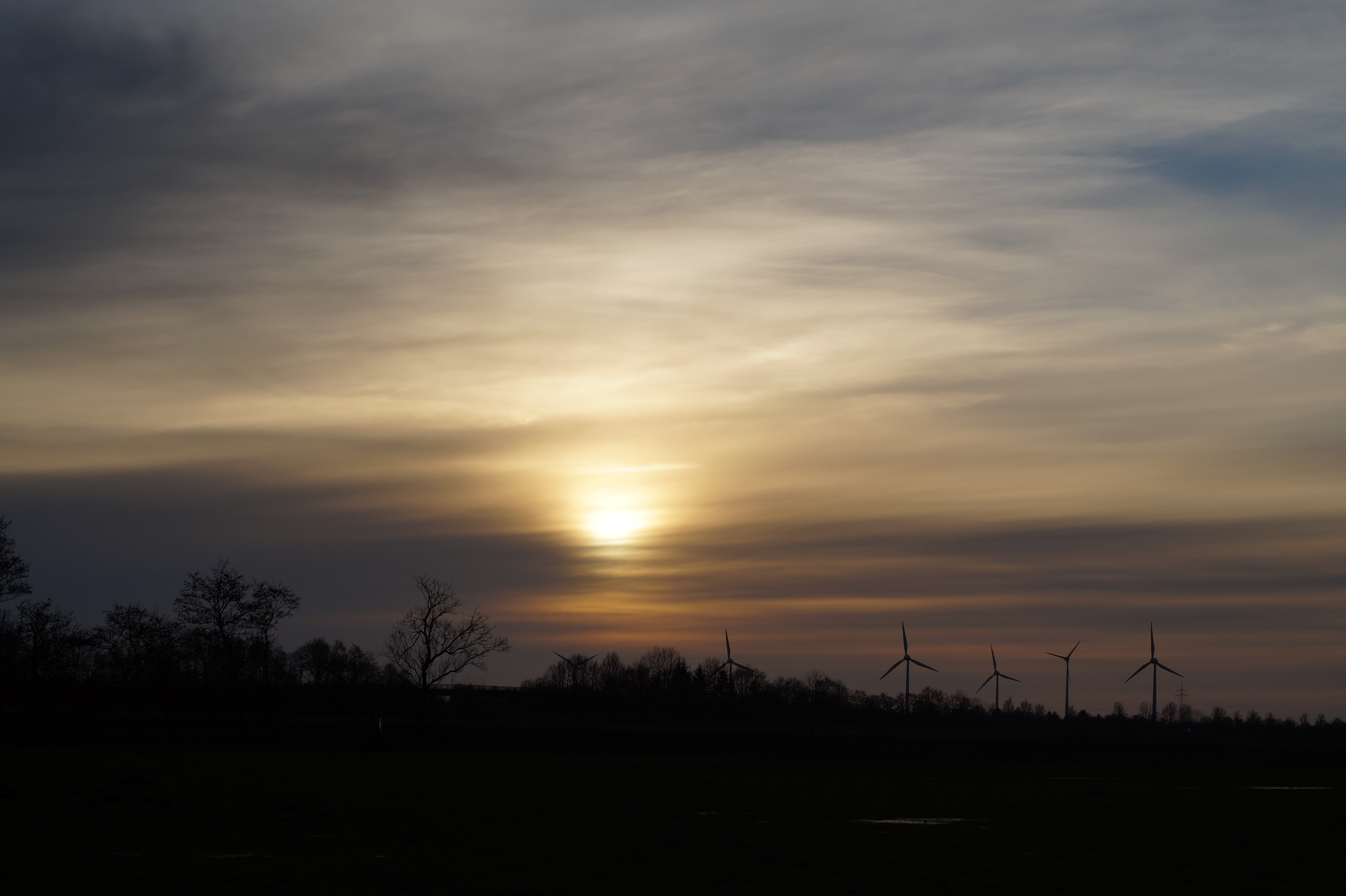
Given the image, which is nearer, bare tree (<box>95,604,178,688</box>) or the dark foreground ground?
the dark foreground ground

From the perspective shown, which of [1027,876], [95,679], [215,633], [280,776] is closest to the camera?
[1027,876]

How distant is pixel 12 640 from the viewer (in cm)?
10950

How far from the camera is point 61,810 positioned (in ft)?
124

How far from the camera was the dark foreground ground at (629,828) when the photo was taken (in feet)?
95.9

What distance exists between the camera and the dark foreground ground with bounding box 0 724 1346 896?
29219 mm

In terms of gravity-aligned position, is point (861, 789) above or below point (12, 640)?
below

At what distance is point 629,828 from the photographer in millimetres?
40344

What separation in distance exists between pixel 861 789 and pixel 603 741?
52575mm

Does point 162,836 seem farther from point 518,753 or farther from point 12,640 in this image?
point 12,640

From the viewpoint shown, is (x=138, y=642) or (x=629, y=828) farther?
(x=138, y=642)

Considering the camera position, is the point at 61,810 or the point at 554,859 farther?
the point at 61,810

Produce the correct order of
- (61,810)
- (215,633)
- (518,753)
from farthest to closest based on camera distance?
(215,633) < (518,753) < (61,810)

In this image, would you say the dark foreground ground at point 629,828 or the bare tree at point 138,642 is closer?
the dark foreground ground at point 629,828

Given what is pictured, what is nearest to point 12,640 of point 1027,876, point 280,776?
point 280,776
